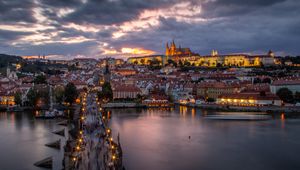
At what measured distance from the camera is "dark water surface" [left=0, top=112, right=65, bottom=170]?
9011 millimetres

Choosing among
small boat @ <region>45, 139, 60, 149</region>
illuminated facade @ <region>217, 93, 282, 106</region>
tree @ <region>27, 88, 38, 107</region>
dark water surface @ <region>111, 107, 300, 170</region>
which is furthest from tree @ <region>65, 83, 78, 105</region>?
small boat @ <region>45, 139, 60, 149</region>

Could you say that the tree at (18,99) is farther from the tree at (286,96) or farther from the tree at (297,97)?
the tree at (297,97)

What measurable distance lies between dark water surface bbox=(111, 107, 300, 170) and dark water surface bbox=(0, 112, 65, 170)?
6.79 feet

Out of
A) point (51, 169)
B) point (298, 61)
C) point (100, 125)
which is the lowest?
point (51, 169)

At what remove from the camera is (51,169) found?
8.42 meters

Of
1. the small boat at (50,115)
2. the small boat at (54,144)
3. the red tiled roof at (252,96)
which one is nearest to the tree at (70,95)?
the small boat at (50,115)

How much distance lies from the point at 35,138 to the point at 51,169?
4.00 meters

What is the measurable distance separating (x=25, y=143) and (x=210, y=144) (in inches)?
210

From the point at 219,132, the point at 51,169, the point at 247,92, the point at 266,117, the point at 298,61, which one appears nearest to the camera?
the point at 51,169

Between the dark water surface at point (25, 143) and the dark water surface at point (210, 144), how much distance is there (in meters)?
2.07

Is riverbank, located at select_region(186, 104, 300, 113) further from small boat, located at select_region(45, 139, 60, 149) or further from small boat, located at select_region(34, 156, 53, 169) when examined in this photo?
small boat, located at select_region(34, 156, 53, 169)

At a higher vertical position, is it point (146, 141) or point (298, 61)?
point (298, 61)

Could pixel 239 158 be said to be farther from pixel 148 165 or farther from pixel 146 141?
pixel 146 141

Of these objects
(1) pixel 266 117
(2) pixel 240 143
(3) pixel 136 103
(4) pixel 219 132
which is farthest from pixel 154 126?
(3) pixel 136 103
